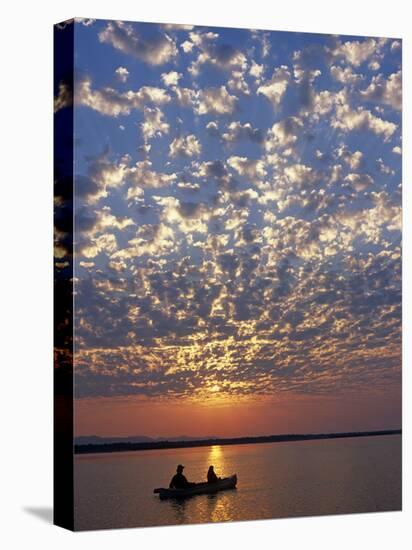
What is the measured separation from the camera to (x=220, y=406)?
699 inches

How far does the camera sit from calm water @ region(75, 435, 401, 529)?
1706 centimetres

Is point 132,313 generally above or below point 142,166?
below

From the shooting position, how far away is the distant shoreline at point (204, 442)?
1706 cm

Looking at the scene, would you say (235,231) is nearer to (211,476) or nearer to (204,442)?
(204,442)

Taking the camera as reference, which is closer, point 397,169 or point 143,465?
point 143,465

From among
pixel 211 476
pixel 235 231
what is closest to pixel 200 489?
pixel 211 476

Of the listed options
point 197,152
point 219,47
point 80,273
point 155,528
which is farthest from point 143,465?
point 219,47

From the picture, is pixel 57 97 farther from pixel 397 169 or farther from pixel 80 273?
pixel 397 169

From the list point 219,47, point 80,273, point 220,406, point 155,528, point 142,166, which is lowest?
point 155,528

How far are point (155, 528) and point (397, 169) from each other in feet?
15.2

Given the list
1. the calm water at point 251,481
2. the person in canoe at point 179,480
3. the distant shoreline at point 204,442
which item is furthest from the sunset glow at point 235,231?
the person in canoe at point 179,480

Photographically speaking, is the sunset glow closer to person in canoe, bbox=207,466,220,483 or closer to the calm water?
the calm water

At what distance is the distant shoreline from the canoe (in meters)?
0.38

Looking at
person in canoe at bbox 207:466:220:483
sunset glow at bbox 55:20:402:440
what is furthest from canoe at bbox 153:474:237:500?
sunset glow at bbox 55:20:402:440
